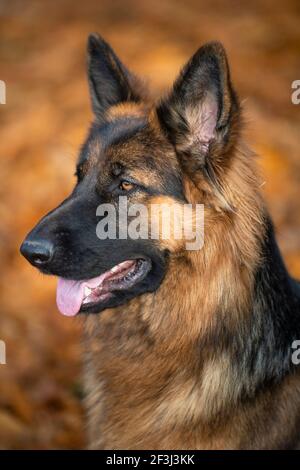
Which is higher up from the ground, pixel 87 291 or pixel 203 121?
pixel 203 121

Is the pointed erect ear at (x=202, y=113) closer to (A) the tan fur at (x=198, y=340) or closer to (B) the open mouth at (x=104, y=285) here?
(A) the tan fur at (x=198, y=340)

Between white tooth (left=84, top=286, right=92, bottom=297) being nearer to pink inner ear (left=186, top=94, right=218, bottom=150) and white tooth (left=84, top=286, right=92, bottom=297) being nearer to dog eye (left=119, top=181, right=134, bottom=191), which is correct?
dog eye (left=119, top=181, right=134, bottom=191)

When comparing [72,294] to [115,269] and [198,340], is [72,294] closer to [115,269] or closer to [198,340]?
[115,269]

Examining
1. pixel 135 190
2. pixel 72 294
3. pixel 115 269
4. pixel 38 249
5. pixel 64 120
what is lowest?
pixel 72 294

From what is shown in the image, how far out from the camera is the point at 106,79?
15.2 feet

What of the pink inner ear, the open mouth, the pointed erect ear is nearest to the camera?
the pointed erect ear

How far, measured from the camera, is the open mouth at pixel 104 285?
13.3 ft

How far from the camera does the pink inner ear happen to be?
3.85 meters

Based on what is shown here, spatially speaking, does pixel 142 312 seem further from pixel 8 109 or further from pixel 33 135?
pixel 8 109

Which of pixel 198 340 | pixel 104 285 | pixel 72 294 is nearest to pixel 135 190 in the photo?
pixel 104 285

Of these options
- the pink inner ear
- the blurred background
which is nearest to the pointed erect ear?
the pink inner ear

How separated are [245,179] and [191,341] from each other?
1000 millimetres

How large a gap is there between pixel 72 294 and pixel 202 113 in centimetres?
131

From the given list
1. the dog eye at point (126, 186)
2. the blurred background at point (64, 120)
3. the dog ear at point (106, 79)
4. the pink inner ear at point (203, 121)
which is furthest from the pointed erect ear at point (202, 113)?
the blurred background at point (64, 120)
